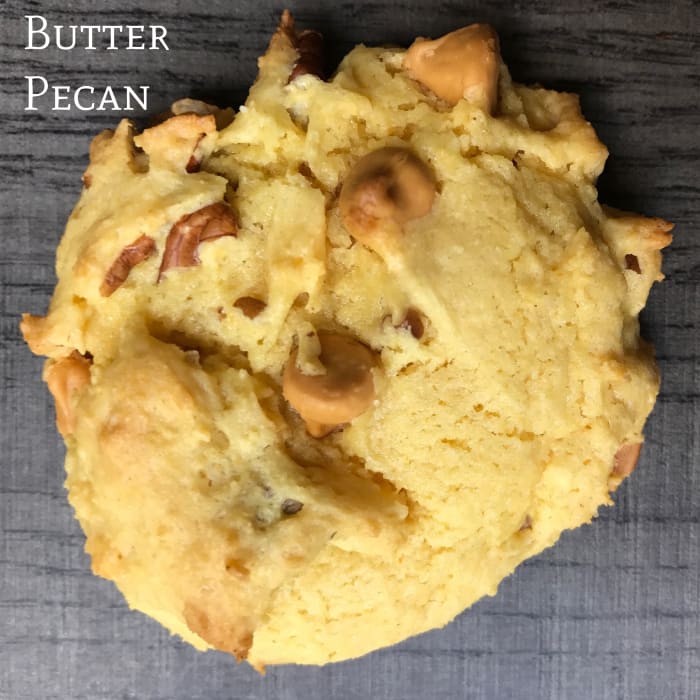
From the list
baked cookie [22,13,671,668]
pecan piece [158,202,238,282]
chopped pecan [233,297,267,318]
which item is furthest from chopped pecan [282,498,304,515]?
pecan piece [158,202,238,282]

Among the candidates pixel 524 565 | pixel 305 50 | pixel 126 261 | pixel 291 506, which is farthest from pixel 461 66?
pixel 524 565

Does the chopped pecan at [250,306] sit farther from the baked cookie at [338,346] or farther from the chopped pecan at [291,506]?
the chopped pecan at [291,506]

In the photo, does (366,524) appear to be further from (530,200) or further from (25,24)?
(25,24)

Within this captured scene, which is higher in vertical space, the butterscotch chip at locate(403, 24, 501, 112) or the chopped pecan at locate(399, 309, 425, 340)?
the butterscotch chip at locate(403, 24, 501, 112)

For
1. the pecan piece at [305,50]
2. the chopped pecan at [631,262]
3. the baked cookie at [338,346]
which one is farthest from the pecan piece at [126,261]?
the chopped pecan at [631,262]

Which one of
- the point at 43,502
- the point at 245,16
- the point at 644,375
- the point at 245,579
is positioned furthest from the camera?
the point at 43,502

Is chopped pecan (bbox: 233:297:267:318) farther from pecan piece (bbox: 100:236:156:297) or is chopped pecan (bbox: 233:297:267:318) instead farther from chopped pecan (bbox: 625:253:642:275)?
chopped pecan (bbox: 625:253:642:275)

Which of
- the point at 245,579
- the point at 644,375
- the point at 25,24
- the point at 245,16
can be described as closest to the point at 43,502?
the point at 245,579

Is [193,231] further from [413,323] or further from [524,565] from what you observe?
[524,565]
